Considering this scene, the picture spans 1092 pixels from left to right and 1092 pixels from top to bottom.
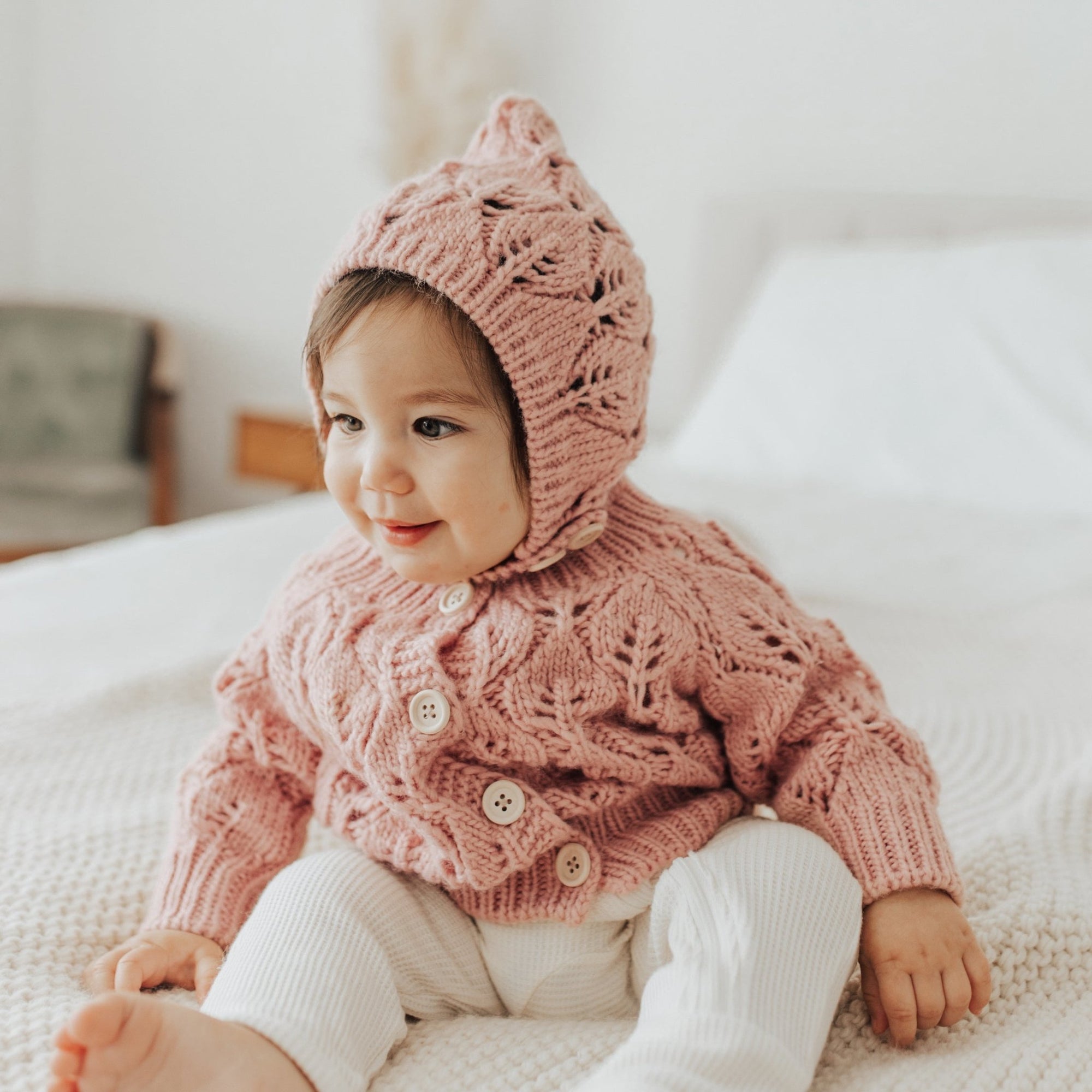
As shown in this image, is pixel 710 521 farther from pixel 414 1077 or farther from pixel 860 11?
pixel 860 11

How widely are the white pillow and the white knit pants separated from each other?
1.19m

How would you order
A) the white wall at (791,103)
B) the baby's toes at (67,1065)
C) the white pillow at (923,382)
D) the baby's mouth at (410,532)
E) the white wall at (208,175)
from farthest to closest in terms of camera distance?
the white wall at (208,175)
the white wall at (791,103)
the white pillow at (923,382)
the baby's mouth at (410,532)
the baby's toes at (67,1065)

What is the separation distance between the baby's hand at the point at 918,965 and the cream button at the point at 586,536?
0.93ft

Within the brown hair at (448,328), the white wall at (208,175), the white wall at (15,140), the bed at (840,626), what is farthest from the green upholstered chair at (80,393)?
the brown hair at (448,328)

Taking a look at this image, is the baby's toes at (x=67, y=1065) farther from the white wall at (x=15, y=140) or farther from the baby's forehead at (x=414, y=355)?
the white wall at (x=15, y=140)

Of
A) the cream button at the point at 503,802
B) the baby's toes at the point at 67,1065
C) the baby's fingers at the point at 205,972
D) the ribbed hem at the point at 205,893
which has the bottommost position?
the baby's fingers at the point at 205,972

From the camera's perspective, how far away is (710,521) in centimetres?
81

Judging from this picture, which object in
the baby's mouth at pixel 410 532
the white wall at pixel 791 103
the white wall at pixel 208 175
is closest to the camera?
the baby's mouth at pixel 410 532

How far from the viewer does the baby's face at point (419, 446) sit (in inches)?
27.5

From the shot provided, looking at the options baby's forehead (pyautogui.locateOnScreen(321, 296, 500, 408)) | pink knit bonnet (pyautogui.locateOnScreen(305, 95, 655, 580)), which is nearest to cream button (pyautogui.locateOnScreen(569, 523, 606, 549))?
pink knit bonnet (pyautogui.locateOnScreen(305, 95, 655, 580))

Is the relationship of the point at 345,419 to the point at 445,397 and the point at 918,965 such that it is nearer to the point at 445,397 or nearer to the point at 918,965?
the point at 445,397

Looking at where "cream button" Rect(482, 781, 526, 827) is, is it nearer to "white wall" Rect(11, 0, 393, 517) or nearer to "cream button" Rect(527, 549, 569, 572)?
"cream button" Rect(527, 549, 569, 572)

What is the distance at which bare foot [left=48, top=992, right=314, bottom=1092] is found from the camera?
528 mm

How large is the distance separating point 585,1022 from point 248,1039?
218 mm
